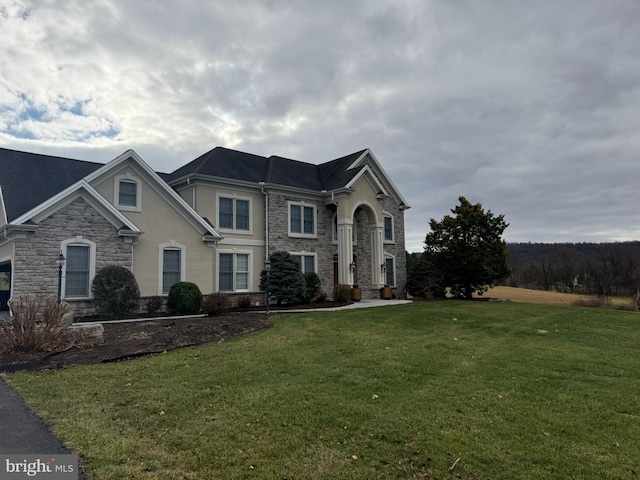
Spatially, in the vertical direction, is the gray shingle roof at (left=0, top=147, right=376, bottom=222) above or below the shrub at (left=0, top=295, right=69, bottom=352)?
above

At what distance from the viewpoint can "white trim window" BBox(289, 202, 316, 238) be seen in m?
22.0

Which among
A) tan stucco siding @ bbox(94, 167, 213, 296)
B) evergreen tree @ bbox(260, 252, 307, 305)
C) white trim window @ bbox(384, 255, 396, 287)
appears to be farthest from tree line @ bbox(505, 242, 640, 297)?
tan stucco siding @ bbox(94, 167, 213, 296)

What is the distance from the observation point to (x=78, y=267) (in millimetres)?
14141

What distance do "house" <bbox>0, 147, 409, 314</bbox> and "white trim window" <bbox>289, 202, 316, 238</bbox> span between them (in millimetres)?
60

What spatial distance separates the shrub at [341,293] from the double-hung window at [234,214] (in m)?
5.70

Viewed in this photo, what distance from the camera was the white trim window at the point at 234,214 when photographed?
1989 cm

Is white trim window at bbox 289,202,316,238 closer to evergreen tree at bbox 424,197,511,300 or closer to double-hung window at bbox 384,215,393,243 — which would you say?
double-hung window at bbox 384,215,393,243

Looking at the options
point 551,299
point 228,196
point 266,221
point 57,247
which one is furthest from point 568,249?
point 57,247

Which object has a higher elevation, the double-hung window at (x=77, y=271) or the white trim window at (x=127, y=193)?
the white trim window at (x=127, y=193)

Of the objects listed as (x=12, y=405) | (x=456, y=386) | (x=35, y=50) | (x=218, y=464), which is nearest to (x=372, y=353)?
(x=456, y=386)

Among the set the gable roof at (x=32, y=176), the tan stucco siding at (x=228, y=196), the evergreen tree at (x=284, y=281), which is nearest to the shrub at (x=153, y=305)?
the tan stucco siding at (x=228, y=196)

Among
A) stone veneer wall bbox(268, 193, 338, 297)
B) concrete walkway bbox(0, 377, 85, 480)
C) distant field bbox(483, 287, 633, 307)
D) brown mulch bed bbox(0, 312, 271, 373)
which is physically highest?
stone veneer wall bbox(268, 193, 338, 297)

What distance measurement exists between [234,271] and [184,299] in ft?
15.9

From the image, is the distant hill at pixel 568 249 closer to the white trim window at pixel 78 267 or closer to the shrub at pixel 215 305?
the shrub at pixel 215 305
